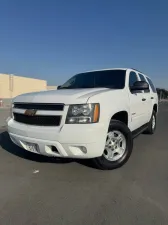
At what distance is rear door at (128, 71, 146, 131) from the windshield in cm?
26

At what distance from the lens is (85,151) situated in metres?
3.35

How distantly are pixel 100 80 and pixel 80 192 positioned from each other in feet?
8.50

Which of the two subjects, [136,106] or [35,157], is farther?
[136,106]

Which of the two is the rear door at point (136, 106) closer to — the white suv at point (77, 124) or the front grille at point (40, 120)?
the white suv at point (77, 124)

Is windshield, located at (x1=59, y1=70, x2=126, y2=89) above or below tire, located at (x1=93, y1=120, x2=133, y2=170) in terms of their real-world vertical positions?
above

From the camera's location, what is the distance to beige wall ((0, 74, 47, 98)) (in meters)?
39.2

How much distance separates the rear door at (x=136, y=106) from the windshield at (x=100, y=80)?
255mm

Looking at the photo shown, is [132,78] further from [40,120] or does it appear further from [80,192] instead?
[80,192]

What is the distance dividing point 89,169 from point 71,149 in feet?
2.36

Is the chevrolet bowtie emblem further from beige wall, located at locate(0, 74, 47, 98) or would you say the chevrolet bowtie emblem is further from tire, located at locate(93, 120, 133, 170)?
beige wall, located at locate(0, 74, 47, 98)

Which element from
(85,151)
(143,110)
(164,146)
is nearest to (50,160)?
(85,151)

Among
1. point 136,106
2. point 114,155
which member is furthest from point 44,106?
point 136,106

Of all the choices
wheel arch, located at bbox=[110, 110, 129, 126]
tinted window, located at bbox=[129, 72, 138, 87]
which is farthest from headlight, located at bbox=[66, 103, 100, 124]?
tinted window, located at bbox=[129, 72, 138, 87]

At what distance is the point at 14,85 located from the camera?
137 ft
